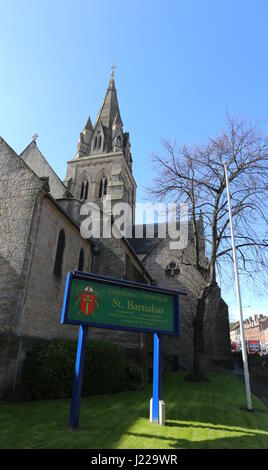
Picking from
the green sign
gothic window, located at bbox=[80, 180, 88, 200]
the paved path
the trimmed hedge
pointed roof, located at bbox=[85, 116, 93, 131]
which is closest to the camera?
the green sign

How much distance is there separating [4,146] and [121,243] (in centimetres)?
802

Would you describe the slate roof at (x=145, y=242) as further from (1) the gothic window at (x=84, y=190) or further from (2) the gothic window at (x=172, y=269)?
(1) the gothic window at (x=84, y=190)

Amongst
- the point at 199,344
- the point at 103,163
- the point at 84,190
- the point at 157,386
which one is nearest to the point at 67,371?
the point at 157,386

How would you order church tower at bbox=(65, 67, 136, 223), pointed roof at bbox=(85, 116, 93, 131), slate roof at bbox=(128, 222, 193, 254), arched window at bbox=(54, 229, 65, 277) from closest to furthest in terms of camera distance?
arched window at bbox=(54, 229, 65, 277) → slate roof at bbox=(128, 222, 193, 254) → church tower at bbox=(65, 67, 136, 223) → pointed roof at bbox=(85, 116, 93, 131)

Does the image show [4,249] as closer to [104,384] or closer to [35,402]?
[35,402]

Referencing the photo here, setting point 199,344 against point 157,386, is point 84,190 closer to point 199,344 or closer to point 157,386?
point 199,344

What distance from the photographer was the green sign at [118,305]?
6.92 meters

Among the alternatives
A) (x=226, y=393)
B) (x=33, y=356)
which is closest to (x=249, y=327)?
(x=226, y=393)

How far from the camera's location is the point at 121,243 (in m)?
17.2

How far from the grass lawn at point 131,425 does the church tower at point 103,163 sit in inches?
1031

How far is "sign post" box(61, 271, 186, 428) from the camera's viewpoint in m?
6.77

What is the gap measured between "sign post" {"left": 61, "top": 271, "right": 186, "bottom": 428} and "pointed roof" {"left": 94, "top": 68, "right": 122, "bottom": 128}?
133ft

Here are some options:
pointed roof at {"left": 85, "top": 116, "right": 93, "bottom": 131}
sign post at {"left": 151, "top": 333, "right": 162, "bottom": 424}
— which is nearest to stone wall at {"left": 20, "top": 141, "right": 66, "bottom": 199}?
pointed roof at {"left": 85, "top": 116, "right": 93, "bottom": 131}

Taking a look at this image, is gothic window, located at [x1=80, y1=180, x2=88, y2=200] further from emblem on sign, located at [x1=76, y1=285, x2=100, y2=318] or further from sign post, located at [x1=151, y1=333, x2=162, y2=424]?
sign post, located at [x1=151, y1=333, x2=162, y2=424]
